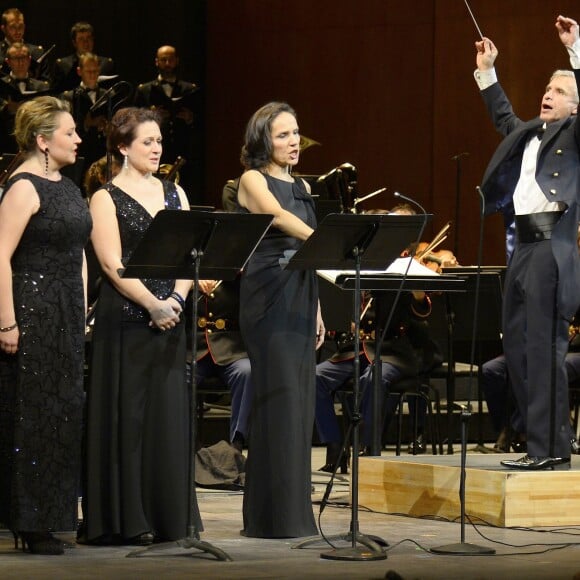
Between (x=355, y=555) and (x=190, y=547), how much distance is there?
549 mm

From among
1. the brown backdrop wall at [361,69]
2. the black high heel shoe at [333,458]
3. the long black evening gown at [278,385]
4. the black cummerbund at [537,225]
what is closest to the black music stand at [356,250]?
the long black evening gown at [278,385]

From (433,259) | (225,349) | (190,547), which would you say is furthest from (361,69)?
(190,547)

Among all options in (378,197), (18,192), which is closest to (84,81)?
(378,197)

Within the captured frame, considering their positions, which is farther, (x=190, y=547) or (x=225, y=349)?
(x=225, y=349)

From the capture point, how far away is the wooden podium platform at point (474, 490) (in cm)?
525

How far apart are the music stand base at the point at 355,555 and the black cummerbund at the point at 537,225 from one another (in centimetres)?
163

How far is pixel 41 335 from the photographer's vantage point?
4.57 metres

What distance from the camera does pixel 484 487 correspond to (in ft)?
17.5

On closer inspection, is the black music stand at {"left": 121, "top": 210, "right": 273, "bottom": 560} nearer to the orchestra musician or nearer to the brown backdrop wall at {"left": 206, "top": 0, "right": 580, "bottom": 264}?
the orchestra musician

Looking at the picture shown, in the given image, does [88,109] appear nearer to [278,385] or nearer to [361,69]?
[361,69]

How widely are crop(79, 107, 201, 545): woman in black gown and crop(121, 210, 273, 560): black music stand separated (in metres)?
0.28

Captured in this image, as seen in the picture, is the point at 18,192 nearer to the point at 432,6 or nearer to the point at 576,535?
the point at 576,535

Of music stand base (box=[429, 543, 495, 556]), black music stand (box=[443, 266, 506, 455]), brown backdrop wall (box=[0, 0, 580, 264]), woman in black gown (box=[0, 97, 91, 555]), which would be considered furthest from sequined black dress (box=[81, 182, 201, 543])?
brown backdrop wall (box=[0, 0, 580, 264])

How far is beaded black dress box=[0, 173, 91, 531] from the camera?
14.9 ft
